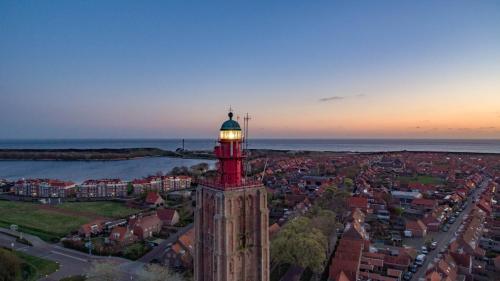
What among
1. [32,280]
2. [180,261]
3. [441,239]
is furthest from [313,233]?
[32,280]

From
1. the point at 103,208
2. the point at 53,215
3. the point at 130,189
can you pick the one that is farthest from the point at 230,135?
the point at 130,189

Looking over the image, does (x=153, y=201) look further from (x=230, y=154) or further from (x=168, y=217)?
(x=230, y=154)

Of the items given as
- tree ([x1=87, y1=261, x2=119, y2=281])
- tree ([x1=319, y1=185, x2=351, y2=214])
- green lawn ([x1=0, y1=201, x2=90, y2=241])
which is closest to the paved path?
tree ([x1=87, y1=261, x2=119, y2=281])

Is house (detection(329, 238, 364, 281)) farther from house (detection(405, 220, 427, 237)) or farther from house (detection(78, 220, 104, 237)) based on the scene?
house (detection(78, 220, 104, 237))

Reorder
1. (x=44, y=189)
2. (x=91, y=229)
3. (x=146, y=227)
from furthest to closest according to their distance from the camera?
(x=44, y=189) → (x=91, y=229) → (x=146, y=227)

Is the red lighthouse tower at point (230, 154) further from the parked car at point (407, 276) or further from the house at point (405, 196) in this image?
the house at point (405, 196)

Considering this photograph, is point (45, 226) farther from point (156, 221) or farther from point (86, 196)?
point (86, 196)
